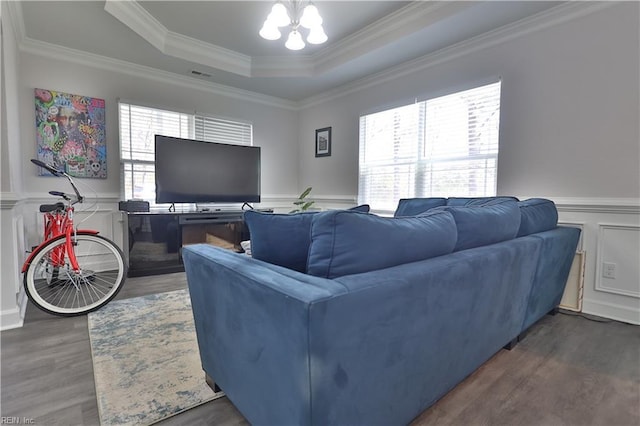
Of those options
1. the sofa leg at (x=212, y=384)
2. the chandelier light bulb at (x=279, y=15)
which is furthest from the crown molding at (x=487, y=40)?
the sofa leg at (x=212, y=384)

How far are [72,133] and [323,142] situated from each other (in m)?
3.23

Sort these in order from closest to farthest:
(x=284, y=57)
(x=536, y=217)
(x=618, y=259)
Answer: (x=536, y=217)
(x=618, y=259)
(x=284, y=57)

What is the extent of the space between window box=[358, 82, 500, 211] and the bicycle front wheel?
3079 millimetres

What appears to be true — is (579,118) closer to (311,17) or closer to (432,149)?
(432,149)

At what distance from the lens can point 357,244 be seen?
40.4 inches

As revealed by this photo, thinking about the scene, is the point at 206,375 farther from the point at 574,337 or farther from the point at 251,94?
the point at 251,94

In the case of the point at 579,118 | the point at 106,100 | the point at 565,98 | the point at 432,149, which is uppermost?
the point at 106,100

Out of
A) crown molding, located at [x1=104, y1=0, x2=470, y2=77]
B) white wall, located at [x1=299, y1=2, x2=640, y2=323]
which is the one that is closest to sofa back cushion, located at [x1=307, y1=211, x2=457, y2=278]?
white wall, located at [x1=299, y1=2, x2=640, y2=323]

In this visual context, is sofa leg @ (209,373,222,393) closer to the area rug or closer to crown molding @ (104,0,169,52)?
the area rug

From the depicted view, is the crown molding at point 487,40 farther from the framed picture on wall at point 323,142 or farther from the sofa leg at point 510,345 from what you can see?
the sofa leg at point 510,345

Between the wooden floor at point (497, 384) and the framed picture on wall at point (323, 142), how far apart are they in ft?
11.9

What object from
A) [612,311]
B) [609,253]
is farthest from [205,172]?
[612,311]

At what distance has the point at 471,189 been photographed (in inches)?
130

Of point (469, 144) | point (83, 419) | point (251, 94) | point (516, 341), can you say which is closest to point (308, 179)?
point (251, 94)
